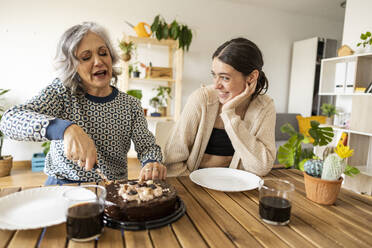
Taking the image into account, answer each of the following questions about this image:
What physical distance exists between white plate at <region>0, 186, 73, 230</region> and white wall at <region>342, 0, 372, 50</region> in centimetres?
380

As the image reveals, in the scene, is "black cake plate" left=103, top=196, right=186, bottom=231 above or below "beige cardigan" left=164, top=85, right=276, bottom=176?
below

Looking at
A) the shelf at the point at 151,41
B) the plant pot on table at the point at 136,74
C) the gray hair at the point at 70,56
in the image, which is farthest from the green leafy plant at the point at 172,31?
the gray hair at the point at 70,56

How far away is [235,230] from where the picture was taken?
69 cm

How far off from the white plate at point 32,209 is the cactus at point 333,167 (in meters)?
0.84

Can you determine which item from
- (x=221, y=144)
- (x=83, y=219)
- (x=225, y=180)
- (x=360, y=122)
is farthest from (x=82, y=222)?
(x=360, y=122)

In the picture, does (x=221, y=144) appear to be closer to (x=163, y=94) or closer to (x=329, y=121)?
(x=329, y=121)

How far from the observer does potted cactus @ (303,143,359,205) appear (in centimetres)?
86

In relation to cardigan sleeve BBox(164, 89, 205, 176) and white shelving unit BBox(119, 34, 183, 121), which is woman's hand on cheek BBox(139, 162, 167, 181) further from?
white shelving unit BBox(119, 34, 183, 121)

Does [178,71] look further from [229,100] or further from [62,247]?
[62,247]

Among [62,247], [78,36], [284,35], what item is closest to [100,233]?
[62,247]

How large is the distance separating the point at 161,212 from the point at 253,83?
3.19 feet

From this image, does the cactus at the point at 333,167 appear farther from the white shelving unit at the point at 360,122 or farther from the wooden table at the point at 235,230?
the white shelving unit at the point at 360,122

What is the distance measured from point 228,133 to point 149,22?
10.7ft

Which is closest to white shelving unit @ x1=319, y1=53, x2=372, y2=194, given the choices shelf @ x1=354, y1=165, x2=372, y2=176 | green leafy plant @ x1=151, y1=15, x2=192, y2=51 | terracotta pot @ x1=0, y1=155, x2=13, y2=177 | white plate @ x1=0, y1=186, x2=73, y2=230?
shelf @ x1=354, y1=165, x2=372, y2=176
